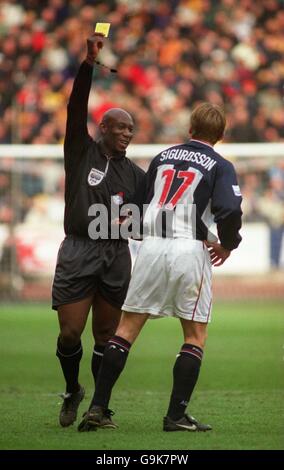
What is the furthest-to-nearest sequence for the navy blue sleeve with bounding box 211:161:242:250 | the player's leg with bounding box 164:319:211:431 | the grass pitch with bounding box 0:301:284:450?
the player's leg with bounding box 164:319:211:431
the navy blue sleeve with bounding box 211:161:242:250
the grass pitch with bounding box 0:301:284:450

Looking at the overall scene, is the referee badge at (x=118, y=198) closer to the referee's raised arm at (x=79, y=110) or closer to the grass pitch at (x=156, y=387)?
the referee's raised arm at (x=79, y=110)

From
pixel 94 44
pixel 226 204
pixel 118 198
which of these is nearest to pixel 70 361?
pixel 118 198

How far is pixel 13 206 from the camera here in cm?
1714

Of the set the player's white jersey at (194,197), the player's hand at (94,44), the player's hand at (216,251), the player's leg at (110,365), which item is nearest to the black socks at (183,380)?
the player's leg at (110,365)

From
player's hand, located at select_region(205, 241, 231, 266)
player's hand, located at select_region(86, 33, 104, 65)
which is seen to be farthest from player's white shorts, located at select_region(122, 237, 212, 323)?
player's hand, located at select_region(86, 33, 104, 65)

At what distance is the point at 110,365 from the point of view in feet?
21.0

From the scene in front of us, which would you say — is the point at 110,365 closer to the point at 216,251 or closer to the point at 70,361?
the point at 70,361

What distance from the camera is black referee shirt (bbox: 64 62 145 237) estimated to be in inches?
270

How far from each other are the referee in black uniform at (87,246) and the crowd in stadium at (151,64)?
12.1m

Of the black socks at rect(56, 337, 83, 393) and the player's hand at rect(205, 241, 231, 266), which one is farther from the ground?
the player's hand at rect(205, 241, 231, 266)

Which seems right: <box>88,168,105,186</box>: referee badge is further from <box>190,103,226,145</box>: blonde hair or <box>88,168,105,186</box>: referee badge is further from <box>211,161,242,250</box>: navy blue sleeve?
<box>211,161,242,250</box>: navy blue sleeve

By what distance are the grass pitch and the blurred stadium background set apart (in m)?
0.02

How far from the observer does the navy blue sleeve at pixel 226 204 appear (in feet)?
20.5

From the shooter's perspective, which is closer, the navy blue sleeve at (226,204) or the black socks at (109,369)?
the navy blue sleeve at (226,204)
